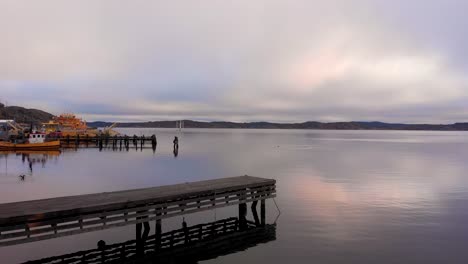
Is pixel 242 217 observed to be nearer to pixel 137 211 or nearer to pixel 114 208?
pixel 137 211

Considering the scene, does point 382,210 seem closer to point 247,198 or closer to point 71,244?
point 247,198

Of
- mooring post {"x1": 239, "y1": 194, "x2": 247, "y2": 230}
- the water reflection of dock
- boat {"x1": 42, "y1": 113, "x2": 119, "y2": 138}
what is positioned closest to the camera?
the water reflection of dock

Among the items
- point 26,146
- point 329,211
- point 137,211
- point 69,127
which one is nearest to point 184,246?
point 137,211

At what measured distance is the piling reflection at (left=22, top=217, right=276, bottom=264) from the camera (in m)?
14.5

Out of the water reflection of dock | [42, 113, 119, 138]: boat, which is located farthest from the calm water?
[42, 113, 119, 138]: boat

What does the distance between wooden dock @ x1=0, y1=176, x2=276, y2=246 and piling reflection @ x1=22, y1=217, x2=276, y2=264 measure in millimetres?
704

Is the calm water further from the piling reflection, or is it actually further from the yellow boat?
the yellow boat

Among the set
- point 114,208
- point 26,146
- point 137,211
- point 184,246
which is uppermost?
point 114,208

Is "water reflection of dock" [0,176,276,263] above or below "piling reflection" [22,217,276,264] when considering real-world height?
above

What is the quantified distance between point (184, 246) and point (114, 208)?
3793 millimetres

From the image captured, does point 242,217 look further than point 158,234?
A: Yes

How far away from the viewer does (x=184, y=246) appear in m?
16.1

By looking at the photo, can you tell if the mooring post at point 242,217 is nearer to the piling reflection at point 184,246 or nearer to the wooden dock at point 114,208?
the wooden dock at point 114,208

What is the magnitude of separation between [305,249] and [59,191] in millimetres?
20682
